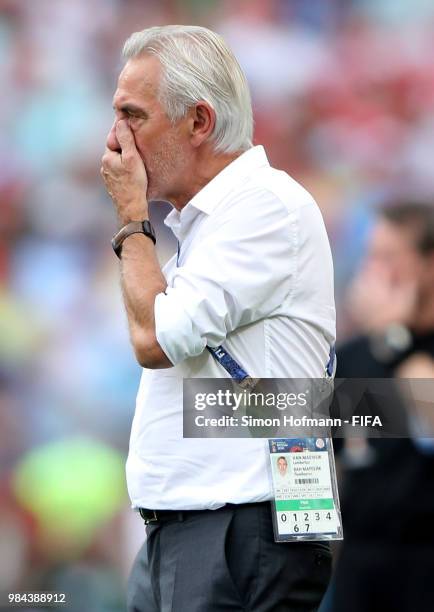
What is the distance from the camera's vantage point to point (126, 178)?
2.06m

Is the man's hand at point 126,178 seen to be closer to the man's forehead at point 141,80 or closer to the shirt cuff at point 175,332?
the man's forehead at point 141,80

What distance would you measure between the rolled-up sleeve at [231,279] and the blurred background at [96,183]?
2.46 metres

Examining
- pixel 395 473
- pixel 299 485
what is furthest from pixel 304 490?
pixel 395 473

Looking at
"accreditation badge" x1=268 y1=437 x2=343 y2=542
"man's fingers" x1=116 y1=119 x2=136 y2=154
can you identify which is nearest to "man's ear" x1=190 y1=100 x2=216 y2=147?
"man's fingers" x1=116 y1=119 x2=136 y2=154

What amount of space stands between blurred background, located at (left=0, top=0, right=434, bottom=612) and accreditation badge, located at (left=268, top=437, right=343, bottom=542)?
7.98 ft

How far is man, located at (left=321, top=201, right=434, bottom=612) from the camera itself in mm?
3340

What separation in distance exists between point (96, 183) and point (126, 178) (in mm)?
2922

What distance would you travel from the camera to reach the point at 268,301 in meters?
1.90

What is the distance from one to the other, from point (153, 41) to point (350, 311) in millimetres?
2389

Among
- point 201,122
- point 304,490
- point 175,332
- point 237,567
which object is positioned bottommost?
point 237,567

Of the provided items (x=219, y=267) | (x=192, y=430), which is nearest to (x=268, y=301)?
(x=219, y=267)

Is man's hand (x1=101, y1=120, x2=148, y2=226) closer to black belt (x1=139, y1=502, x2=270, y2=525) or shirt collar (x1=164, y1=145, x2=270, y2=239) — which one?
shirt collar (x1=164, y1=145, x2=270, y2=239)

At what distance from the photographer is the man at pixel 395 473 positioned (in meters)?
3.34

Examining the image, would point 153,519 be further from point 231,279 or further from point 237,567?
point 231,279
